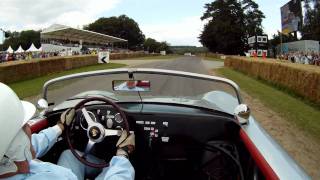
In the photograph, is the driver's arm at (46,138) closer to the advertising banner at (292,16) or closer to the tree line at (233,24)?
the advertising banner at (292,16)

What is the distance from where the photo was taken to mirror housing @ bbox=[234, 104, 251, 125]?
422cm

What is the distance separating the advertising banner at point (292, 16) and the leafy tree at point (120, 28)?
13242cm

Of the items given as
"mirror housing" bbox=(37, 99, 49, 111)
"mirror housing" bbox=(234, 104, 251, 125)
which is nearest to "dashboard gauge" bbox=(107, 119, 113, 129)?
"mirror housing" bbox=(37, 99, 49, 111)

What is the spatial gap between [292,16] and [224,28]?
52875 millimetres

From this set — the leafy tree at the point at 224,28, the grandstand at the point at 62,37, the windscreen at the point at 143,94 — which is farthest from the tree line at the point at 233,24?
the windscreen at the point at 143,94

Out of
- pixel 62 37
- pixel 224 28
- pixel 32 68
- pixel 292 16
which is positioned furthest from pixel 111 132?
pixel 224 28

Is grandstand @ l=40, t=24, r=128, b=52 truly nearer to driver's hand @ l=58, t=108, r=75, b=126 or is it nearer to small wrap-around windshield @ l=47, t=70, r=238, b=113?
small wrap-around windshield @ l=47, t=70, r=238, b=113

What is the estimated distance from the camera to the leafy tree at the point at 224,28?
109375 mm

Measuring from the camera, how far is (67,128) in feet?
13.3

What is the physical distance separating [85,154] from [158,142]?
0.68 m

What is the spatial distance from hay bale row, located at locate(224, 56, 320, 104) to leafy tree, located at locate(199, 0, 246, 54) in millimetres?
77061

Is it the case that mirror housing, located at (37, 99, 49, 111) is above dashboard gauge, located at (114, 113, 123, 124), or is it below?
above

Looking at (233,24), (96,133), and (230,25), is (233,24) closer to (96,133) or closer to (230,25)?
(230,25)

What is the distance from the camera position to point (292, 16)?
56.8m
